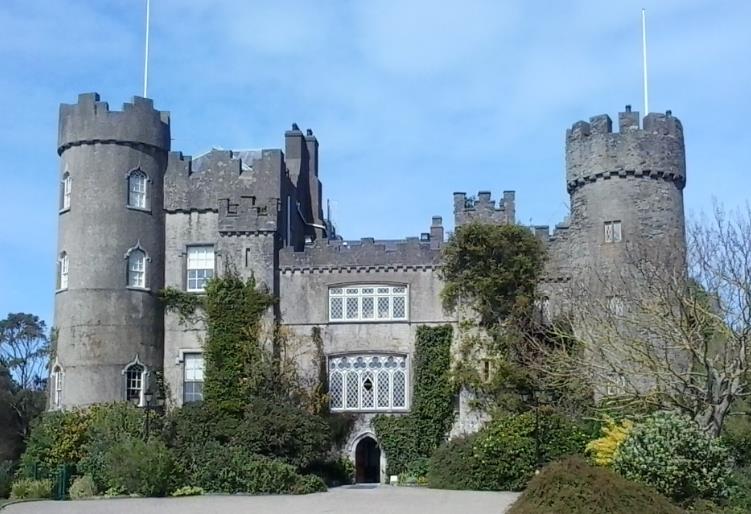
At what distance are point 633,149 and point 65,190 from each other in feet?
69.1

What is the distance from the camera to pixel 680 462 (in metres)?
22.1

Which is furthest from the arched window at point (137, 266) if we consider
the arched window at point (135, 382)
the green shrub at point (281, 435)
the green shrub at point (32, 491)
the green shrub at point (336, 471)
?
the green shrub at point (336, 471)

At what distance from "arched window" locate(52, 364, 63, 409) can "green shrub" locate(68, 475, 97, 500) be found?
18.8ft

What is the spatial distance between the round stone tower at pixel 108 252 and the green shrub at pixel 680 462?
20.1m

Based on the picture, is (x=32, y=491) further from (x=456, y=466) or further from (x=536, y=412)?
(x=536, y=412)

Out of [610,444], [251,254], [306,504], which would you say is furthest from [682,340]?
[251,254]

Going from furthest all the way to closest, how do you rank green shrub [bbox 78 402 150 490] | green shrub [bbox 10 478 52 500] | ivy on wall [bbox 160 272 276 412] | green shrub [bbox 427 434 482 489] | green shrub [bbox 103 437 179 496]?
ivy on wall [bbox 160 272 276 412]
green shrub [bbox 78 402 150 490]
green shrub [bbox 427 434 482 489]
green shrub [bbox 10 478 52 500]
green shrub [bbox 103 437 179 496]

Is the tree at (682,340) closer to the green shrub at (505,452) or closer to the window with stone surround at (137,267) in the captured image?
the green shrub at (505,452)

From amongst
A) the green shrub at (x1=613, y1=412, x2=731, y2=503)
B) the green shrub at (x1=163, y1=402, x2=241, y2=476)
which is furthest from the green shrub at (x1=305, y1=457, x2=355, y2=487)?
the green shrub at (x1=613, y1=412, x2=731, y2=503)

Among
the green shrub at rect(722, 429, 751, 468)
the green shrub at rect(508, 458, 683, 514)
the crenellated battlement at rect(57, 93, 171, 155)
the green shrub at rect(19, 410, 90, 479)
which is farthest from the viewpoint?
the crenellated battlement at rect(57, 93, 171, 155)

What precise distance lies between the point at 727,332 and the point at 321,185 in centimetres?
2579

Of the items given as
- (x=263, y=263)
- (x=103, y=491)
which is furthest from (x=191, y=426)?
(x=263, y=263)

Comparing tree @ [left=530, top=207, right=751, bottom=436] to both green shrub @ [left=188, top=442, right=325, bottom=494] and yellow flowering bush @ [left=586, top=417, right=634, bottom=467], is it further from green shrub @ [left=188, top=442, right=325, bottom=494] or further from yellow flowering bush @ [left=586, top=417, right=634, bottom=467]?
green shrub @ [left=188, top=442, right=325, bottom=494]

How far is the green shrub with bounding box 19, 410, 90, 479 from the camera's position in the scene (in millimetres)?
33781
